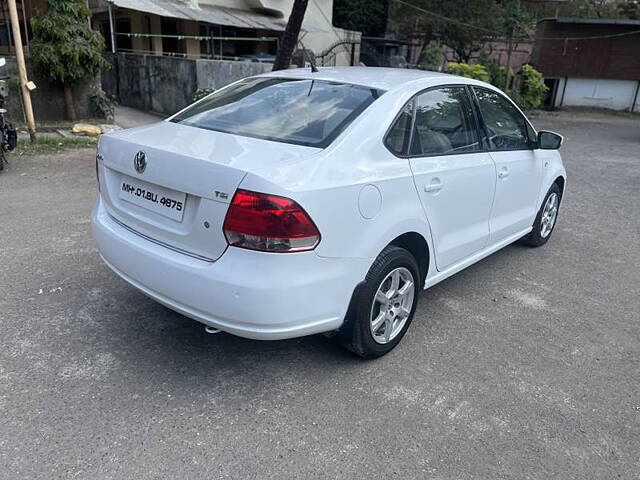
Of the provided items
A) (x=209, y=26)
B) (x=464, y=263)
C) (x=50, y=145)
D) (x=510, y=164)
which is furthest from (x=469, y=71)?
(x=464, y=263)

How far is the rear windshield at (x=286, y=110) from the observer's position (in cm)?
309

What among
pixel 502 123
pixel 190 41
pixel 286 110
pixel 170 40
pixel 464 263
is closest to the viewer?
pixel 286 110

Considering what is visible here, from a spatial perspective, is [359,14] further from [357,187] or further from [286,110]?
[357,187]

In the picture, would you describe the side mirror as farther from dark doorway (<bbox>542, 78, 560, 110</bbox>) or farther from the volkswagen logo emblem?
dark doorway (<bbox>542, 78, 560, 110</bbox>)

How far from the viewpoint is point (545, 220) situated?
18.0 feet

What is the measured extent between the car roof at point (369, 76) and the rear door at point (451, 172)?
14cm

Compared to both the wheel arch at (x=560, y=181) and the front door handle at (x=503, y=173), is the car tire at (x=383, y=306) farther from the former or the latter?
the wheel arch at (x=560, y=181)

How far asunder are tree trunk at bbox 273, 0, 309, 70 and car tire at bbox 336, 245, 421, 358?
7000mm

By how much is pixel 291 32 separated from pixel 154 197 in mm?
7333

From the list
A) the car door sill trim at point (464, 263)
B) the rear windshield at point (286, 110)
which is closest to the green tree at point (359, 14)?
the car door sill trim at point (464, 263)

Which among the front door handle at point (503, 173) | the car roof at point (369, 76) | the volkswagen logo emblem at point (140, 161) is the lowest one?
the front door handle at point (503, 173)

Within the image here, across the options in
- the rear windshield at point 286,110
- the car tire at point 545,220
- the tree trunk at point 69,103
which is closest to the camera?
the rear windshield at point 286,110

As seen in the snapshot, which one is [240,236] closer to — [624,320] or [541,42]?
[624,320]

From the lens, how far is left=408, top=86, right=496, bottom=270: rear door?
3412 mm
